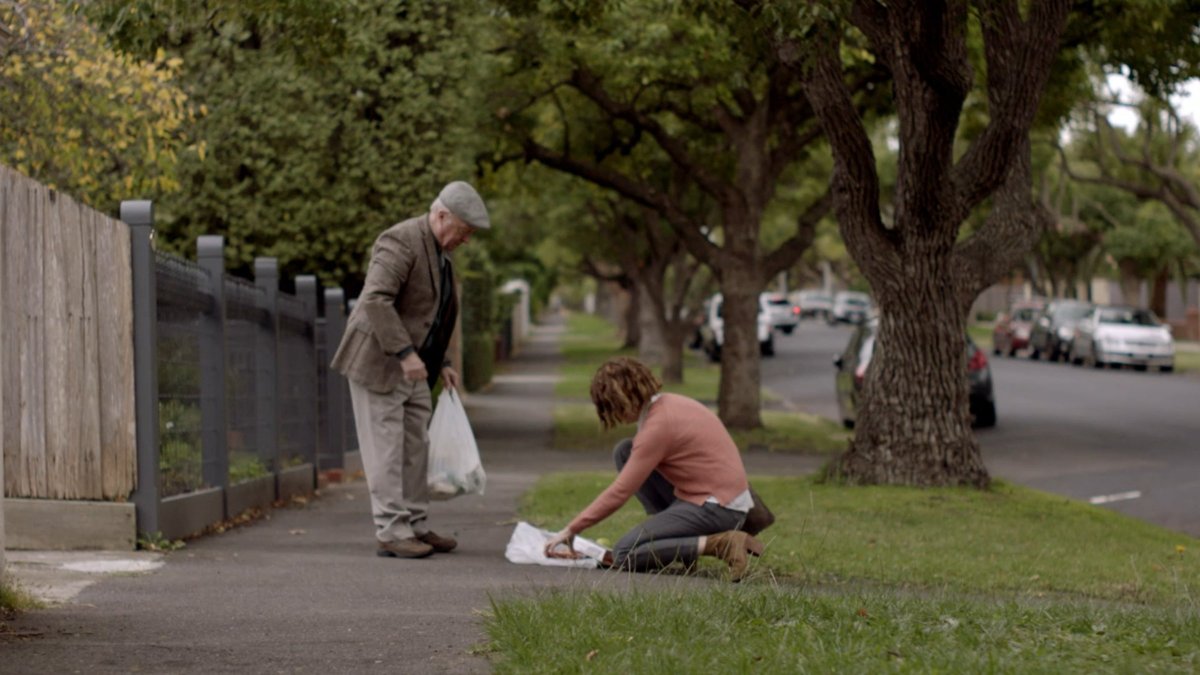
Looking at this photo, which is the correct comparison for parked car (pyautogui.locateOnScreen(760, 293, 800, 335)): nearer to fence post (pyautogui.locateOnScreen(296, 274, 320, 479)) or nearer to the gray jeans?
fence post (pyautogui.locateOnScreen(296, 274, 320, 479))

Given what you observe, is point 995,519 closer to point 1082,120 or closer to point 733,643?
point 733,643

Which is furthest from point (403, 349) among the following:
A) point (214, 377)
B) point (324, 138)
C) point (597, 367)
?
point (597, 367)

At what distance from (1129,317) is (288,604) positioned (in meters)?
39.0

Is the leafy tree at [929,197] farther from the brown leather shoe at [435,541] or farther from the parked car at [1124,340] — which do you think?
the parked car at [1124,340]

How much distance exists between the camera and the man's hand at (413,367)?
840cm

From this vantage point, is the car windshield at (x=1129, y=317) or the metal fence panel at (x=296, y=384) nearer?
the metal fence panel at (x=296, y=384)

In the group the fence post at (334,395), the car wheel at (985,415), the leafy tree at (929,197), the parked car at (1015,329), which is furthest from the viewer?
the parked car at (1015,329)

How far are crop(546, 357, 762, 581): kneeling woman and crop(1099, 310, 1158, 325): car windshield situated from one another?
36.8m

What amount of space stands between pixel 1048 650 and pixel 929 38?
6.61 meters

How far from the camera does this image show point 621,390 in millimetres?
7926

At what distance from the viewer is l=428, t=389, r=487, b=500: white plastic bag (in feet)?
29.4

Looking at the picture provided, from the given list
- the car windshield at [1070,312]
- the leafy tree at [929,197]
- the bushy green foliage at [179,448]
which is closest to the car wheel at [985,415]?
the leafy tree at [929,197]

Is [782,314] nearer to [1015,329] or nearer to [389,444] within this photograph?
[1015,329]

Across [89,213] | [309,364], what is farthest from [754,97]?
[89,213]
